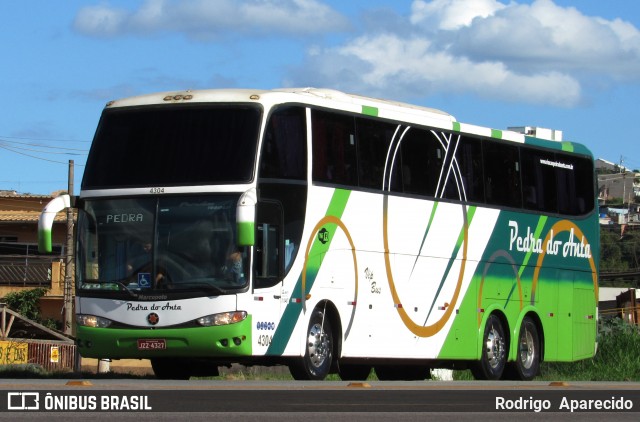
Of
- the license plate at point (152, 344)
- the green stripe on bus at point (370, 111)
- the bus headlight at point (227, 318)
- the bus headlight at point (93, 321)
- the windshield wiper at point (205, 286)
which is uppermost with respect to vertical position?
the green stripe on bus at point (370, 111)

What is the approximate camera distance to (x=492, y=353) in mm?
24141

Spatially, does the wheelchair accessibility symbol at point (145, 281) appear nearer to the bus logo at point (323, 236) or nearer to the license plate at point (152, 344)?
the license plate at point (152, 344)

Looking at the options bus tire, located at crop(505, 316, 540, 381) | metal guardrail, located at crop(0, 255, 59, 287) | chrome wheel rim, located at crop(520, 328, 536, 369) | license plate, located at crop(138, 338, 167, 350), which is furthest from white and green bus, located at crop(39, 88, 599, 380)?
metal guardrail, located at crop(0, 255, 59, 287)

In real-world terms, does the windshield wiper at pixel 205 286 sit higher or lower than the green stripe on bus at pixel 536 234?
lower

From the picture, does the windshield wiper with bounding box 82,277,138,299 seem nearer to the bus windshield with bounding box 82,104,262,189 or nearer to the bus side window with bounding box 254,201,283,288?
the bus windshield with bounding box 82,104,262,189

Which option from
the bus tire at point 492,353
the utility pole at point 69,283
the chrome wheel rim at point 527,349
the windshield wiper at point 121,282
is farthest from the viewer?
the utility pole at point 69,283

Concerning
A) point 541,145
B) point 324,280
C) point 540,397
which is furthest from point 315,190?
point 541,145

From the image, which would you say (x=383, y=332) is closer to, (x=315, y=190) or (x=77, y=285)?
(x=315, y=190)

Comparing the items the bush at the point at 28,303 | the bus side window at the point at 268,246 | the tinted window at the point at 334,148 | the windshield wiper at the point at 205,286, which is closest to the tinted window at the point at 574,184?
the tinted window at the point at 334,148

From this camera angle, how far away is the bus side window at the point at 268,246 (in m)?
Result: 18.6

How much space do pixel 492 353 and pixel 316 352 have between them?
A: 5.40 m

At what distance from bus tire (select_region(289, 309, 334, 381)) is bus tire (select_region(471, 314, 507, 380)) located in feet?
14.9

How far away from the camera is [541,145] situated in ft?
83.9

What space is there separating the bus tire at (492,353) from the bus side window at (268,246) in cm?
619
